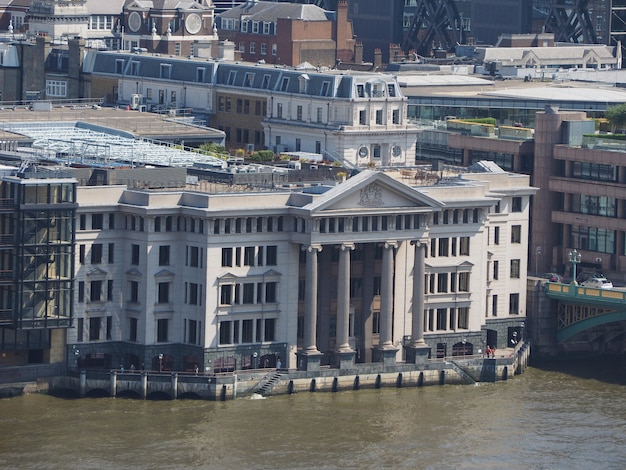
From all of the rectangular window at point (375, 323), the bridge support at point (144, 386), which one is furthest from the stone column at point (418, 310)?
the bridge support at point (144, 386)

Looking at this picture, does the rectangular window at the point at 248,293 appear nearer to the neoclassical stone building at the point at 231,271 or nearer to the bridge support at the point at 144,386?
the neoclassical stone building at the point at 231,271

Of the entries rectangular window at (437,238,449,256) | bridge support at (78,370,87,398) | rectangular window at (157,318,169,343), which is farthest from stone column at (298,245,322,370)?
bridge support at (78,370,87,398)

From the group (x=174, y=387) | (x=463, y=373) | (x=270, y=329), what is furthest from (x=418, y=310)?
(x=174, y=387)

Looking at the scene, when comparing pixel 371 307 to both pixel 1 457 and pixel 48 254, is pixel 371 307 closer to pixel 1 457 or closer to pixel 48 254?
pixel 48 254

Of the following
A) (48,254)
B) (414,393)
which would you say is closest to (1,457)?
(48,254)

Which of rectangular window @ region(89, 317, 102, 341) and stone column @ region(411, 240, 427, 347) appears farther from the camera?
stone column @ region(411, 240, 427, 347)

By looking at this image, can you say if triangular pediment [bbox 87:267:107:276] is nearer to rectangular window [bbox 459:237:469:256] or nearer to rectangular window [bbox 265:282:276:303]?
rectangular window [bbox 265:282:276:303]
